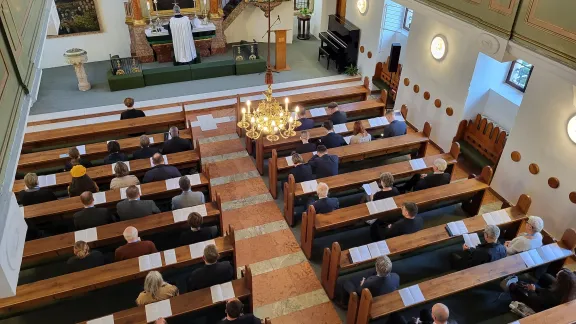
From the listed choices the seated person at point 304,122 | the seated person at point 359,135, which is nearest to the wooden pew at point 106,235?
the seated person at point 304,122

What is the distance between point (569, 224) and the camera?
709 cm

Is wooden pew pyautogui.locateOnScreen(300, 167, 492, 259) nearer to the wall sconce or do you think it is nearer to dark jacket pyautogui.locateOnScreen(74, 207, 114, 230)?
dark jacket pyautogui.locateOnScreen(74, 207, 114, 230)

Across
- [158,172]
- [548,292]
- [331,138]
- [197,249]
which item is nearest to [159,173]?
[158,172]

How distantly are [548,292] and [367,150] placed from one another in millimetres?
3758

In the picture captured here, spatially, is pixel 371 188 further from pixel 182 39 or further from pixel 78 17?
pixel 78 17

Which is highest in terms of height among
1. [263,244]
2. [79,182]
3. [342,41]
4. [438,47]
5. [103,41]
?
[438,47]

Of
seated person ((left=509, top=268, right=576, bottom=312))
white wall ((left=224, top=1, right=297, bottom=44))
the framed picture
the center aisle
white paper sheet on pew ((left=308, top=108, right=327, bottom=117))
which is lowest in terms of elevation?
the center aisle

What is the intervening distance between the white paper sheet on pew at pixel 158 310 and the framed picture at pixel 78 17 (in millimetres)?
10220

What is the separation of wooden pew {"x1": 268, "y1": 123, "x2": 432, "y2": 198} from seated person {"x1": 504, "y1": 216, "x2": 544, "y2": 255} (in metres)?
2.89

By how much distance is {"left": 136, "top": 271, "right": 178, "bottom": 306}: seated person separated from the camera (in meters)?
5.13

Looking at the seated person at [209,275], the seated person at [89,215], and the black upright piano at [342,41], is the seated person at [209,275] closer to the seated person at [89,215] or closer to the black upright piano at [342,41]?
the seated person at [89,215]

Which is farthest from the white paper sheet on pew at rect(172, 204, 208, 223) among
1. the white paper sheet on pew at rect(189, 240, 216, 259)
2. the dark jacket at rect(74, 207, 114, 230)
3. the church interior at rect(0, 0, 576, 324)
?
the dark jacket at rect(74, 207, 114, 230)

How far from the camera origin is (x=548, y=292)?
5.60 m

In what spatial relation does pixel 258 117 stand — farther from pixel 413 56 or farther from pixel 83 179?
pixel 413 56
